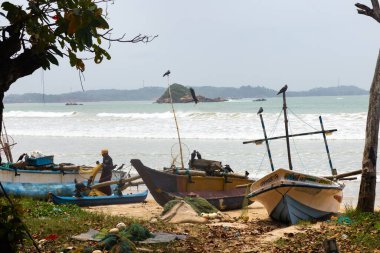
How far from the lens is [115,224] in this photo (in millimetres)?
10867

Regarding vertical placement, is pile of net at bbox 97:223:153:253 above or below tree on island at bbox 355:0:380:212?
below

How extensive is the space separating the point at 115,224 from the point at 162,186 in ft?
13.3

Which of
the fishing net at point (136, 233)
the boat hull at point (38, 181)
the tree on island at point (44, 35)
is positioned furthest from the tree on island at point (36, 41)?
the boat hull at point (38, 181)

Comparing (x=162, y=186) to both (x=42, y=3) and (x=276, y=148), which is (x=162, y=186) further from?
(x=276, y=148)

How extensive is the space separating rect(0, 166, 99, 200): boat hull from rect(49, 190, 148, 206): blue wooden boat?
922 mm

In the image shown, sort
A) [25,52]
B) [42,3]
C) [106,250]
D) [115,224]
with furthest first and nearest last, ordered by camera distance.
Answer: [115,224] < [106,250] < [25,52] < [42,3]

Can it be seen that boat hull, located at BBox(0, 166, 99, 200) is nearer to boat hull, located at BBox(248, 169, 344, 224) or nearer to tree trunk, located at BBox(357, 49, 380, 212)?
boat hull, located at BBox(248, 169, 344, 224)

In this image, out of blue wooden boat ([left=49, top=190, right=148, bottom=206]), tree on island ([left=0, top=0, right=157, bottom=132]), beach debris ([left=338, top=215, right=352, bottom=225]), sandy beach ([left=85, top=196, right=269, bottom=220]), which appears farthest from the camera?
blue wooden boat ([left=49, top=190, right=148, bottom=206])

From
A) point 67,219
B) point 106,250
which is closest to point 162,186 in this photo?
point 67,219

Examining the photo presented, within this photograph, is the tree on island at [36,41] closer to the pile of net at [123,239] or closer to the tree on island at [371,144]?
the pile of net at [123,239]

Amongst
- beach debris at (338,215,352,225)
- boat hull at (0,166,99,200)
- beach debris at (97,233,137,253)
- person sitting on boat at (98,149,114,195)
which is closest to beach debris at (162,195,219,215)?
beach debris at (338,215,352,225)

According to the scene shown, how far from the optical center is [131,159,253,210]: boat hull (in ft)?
48.3

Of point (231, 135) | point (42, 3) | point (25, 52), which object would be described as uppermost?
point (42, 3)

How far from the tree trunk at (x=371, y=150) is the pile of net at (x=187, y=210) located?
3.45 m
